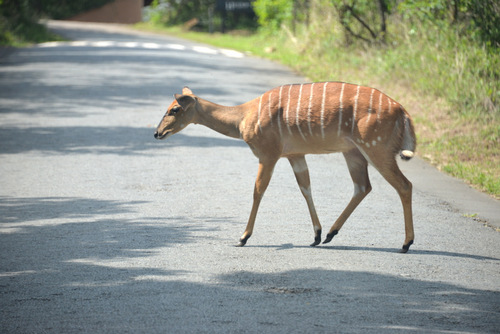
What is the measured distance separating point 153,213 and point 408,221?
3.12 meters

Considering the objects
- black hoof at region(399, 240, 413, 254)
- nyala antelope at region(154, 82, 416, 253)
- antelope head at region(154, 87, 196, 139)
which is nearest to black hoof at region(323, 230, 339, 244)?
nyala antelope at region(154, 82, 416, 253)

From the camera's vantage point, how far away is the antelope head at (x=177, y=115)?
25.8 feet

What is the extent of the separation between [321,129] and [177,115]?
60.3 inches

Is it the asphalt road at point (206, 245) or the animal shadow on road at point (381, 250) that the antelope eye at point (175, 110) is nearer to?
the asphalt road at point (206, 245)

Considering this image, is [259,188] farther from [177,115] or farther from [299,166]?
[177,115]

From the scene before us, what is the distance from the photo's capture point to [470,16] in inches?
660

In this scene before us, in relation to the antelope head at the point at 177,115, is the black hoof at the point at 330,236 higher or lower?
lower

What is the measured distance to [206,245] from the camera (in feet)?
24.9

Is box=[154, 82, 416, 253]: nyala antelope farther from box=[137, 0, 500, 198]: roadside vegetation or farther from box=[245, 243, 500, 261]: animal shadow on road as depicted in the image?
box=[137, 0, 500, 198]: roadside vegetation

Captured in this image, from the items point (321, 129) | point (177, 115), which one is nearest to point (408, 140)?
point (321, 129)

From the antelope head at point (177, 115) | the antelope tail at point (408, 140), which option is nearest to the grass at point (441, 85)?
the antelope tail at point (408, 140)

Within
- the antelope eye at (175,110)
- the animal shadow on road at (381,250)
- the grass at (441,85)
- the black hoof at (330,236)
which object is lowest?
the grass at (441,85)

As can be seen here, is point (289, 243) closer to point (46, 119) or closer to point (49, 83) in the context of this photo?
point (46, 119)

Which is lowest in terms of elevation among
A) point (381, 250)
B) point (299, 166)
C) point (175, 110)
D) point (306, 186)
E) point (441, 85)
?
point (441, 85)
